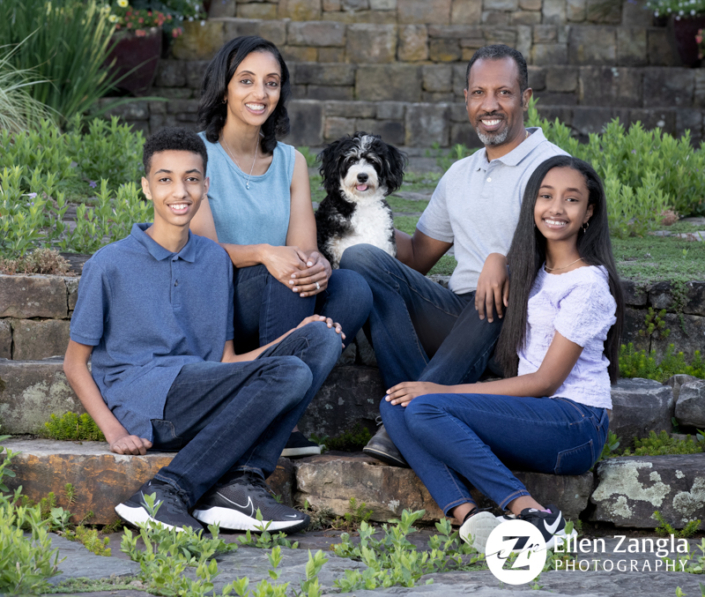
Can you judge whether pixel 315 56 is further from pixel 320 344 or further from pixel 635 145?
pixel 320 344

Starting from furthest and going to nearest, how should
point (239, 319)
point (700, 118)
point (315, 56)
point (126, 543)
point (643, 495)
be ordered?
point (315, 56) → point (700, 118) → point (239, 319) → point (643, 495) → point (126, 543)

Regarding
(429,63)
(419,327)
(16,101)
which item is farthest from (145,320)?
(429,63)

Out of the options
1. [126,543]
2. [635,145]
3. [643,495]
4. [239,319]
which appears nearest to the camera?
[126,543]

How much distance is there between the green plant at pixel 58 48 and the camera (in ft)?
19.1

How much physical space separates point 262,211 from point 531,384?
4.11 feet

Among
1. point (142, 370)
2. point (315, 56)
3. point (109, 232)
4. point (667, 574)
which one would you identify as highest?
point (315, 56)

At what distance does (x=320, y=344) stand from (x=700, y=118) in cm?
637

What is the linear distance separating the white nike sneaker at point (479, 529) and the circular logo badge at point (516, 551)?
0.03m

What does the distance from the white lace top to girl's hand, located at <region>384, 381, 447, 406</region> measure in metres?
0.31

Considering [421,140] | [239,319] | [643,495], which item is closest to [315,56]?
[421,140]

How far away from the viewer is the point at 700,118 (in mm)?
7684

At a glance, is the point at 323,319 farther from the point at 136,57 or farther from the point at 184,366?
the point at 136,57

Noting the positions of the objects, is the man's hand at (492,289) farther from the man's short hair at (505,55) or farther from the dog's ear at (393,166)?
the dog's ear at (393,166)

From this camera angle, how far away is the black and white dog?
3.56m
